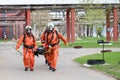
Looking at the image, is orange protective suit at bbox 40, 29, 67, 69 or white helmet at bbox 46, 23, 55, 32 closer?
white helmet at bbox 46, 23, 55, 32

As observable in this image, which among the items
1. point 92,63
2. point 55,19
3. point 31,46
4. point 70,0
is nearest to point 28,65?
point 31,46

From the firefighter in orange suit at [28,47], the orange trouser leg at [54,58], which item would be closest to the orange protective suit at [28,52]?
the firefighter in orange suit at [28,47]

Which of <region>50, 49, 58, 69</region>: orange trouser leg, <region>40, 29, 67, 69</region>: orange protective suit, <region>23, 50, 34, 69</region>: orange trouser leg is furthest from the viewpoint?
<region>40, 29, 67, 69</region>: orange protective suit

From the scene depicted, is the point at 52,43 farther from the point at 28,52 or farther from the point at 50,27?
the point at 28,52

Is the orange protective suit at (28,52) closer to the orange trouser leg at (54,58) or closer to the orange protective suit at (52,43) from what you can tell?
the orange protective suit at (52,43)

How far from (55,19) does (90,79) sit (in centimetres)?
8453

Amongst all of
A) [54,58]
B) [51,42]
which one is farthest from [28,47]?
[54,58]

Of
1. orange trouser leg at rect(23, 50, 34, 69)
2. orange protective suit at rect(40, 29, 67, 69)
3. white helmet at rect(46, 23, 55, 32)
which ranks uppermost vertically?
white helmet at rect(46, 23, 55, 32)

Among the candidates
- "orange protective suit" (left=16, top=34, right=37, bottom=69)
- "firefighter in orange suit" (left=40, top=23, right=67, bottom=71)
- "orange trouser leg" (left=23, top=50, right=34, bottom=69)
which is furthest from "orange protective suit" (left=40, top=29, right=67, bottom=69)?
"orange trouser leg" (left=23, top=50, right=34, bottom=69)

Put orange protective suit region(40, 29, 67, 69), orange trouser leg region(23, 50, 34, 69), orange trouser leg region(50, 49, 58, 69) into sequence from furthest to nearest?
orange protective suit region(40, 29, 67, 69) → orange trouser leg region(23, 50, 34, 69) → orange trouser leg region(50, 49, 58, 69)

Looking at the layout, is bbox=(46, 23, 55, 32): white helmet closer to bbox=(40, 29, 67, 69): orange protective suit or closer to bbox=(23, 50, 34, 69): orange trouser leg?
bbox=(40, 29, 67, 69): orange protective suit

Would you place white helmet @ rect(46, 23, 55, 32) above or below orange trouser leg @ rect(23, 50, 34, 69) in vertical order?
above

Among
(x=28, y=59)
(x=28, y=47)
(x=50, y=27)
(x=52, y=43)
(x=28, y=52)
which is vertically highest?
(x=50, y=27)

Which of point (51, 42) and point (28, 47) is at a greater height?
point (51, 42)
